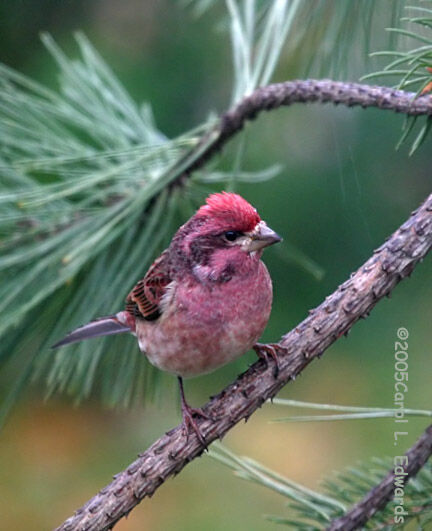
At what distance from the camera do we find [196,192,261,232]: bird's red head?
6.98 ft

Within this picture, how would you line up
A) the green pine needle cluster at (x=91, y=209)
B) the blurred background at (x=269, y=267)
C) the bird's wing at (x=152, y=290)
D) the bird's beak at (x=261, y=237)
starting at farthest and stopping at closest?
the blurred background at (x=269, y=267), the bird's wing at (x=152, y=290), the green pine needle cluster at (x=91, y=209), the bird's beak at (x=261, y=237)

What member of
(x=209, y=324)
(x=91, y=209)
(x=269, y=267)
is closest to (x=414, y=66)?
(x=209, y=324)

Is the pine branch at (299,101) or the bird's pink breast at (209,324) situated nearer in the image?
the pine branch at (299,101)

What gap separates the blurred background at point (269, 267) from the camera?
2.91 metres

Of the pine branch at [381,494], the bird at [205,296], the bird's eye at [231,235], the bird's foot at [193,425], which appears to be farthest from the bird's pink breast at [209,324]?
the pine branch at [381,494]

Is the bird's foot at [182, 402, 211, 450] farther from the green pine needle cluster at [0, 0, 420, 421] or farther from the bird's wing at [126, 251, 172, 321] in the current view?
the bird's wing at [126, 251, 172, 321]

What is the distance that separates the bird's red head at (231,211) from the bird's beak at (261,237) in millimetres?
14

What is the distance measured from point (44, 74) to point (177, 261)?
1.18 metres

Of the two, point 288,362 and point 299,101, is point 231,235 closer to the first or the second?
point 299,101

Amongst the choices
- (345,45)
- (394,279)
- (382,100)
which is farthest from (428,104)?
(345,45)

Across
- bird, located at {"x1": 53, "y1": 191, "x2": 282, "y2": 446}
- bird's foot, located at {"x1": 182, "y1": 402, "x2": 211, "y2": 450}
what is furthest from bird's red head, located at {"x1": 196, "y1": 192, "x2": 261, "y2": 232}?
bird's foot, located at {"x1": 182, "y1": 402, "x2": 211, "y2": 450}

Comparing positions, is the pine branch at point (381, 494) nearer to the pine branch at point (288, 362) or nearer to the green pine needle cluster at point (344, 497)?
the green pine needle cluster at point (344, 497)

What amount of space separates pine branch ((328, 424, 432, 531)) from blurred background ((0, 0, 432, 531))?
0.91m

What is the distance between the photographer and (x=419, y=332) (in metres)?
3.09
